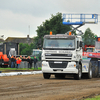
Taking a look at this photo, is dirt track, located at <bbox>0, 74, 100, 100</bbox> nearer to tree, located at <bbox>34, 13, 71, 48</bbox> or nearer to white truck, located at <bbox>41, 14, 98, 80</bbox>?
white truck, located at <bbox>41, 14, 98, 80</bbox>

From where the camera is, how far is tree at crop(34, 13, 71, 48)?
252 feet

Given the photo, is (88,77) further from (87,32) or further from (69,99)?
(87,32)

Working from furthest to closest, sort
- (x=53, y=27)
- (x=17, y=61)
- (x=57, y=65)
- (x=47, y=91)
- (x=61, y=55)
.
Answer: (x=53, y=27), (x=17, y=61), (x=57, y=65), (x=61, y=55), (x=47, y=91)

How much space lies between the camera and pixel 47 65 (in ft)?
64.2

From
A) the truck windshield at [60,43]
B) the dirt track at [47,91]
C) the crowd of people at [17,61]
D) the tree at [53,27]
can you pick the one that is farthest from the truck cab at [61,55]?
the tree at [53,27]

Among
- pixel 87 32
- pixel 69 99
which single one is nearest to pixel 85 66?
pixel 69 99

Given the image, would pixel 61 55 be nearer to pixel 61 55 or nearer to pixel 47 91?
pixel 61 55

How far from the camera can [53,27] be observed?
77500mm

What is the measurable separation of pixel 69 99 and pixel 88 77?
40.2ft

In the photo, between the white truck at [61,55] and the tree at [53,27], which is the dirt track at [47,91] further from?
the tree at [53,27]

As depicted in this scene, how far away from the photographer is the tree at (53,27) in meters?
76.8

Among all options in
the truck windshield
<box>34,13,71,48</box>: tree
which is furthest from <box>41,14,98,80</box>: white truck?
<box>34,13,71,48</box>: tree

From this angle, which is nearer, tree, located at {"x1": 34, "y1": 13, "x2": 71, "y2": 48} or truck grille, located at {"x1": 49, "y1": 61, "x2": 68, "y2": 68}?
truck grille, located at {"x1": 49, "y1": 61, "x2": 68, "y2": 68}

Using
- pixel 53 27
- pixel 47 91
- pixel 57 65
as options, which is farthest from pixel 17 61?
pixel 53 27
